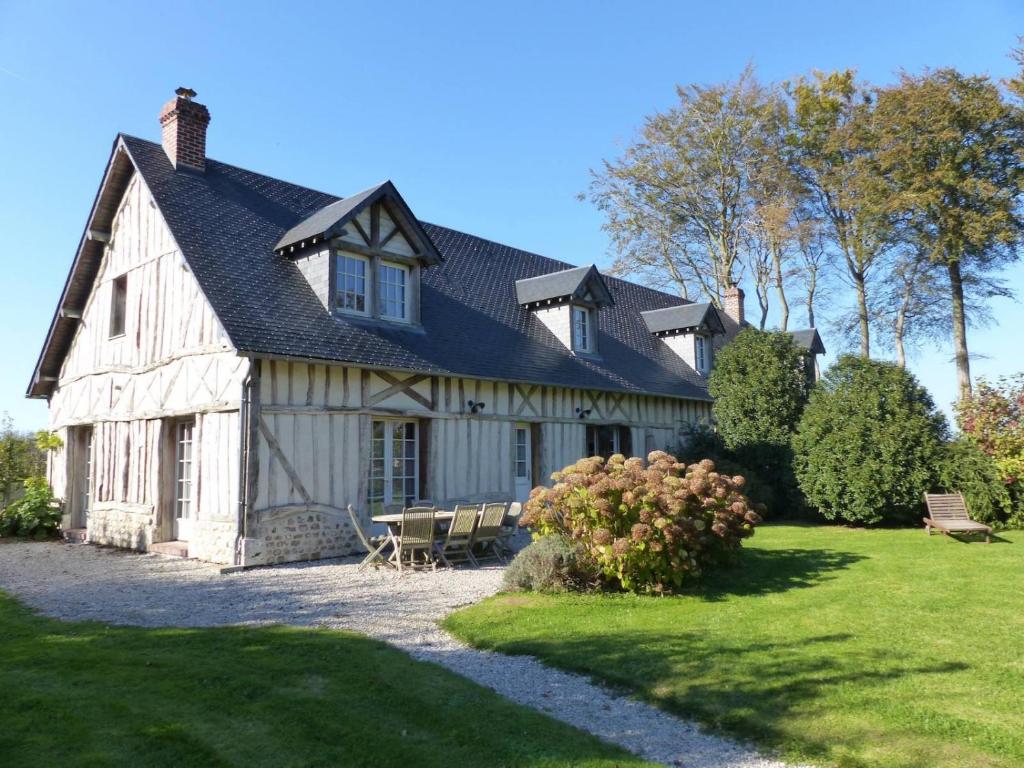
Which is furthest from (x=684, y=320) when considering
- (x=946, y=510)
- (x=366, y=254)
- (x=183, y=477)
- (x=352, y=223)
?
(x=183, y=477)

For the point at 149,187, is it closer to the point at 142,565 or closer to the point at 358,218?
the point at 358,218

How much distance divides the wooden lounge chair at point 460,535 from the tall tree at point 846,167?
19173 millimetres

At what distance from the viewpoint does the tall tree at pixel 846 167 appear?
2330 centimetres

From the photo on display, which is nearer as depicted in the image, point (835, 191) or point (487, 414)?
point (487, 414)

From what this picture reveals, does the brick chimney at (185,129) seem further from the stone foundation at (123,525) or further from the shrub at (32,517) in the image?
the shrub at (32,517)

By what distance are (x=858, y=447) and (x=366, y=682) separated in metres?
10.8

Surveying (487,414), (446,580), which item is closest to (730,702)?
(446,580)

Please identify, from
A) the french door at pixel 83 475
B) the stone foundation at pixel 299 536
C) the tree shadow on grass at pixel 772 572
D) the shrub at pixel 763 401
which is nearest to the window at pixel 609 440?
the shrub at pixel 763 401

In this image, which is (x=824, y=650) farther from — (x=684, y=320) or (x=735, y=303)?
(x=735, y=303)

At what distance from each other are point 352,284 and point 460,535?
15.5 ft

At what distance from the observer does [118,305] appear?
13086mm

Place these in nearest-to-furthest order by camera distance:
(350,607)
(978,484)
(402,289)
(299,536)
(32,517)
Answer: (350,607), (299,536), (978,484), (402,289), (32,517)

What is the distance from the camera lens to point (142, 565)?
989 centimetres

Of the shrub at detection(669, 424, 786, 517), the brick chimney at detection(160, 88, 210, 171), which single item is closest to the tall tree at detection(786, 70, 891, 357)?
the shrub at detection(669, 424, 786, 517)
